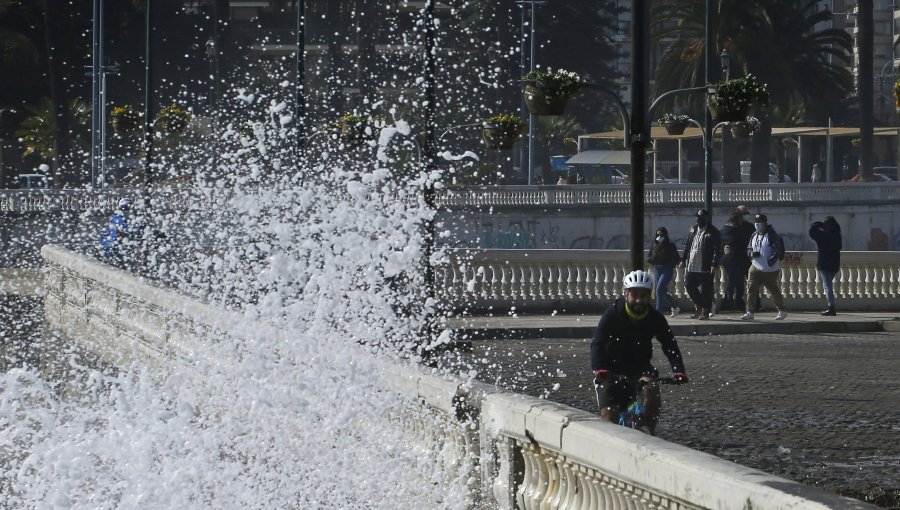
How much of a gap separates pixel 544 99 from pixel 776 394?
547 centimetres

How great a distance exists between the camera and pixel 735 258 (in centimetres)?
2377

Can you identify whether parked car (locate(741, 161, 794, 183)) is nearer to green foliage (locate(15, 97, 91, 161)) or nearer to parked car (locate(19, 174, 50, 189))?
green foliage (locate(15, 97, 91, 161))

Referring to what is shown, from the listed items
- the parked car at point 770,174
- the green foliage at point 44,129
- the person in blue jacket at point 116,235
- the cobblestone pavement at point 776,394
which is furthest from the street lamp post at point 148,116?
the parked car at point 770,174

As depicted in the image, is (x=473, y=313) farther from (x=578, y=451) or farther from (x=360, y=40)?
(x=360, y=40)

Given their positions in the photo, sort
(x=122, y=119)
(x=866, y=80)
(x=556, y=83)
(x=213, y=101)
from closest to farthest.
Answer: (x=556, y=83)
(x=122, y=119)
(x=866, y=80)
(x=213, y=101)

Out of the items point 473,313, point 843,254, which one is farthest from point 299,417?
point 843,254

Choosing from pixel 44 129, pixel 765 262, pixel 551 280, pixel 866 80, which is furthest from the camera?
pixel 44 129

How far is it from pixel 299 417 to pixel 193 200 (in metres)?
29.4

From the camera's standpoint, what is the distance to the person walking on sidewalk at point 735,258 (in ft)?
77.3

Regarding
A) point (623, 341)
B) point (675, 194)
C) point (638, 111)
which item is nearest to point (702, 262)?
point (638, 111)

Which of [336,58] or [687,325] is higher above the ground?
[336,58]

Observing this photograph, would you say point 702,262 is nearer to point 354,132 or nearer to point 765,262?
point 765,262

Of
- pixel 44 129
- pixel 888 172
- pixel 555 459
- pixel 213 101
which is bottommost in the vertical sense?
pixel 555 459

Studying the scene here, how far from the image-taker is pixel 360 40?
236ft
